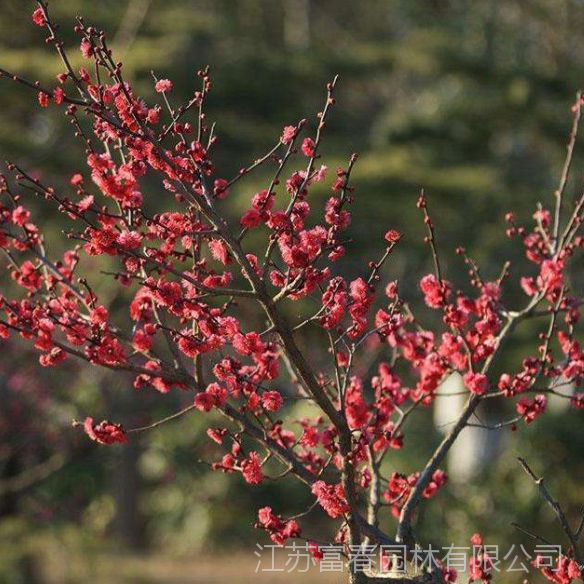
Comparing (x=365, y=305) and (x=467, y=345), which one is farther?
(x=467, y=345)

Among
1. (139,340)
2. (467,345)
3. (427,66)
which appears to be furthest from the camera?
(427,66)

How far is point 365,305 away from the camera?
3.18 meters

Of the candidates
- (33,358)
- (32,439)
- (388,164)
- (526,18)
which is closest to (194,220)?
(32,439)

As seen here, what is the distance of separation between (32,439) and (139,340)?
21.6ft

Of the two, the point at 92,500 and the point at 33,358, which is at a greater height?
the point at 33,358

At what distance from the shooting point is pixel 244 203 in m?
13.0

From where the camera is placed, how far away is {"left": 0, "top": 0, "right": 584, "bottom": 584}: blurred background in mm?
10562

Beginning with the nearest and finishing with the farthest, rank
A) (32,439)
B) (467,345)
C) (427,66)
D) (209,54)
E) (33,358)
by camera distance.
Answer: (467,345) < (32,439) < (33,358) < (427,66) < (209,54)

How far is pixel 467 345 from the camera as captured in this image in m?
3.77

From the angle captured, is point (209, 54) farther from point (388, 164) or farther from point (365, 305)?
point (365, 305)

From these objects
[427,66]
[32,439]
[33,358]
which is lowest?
[32,439]

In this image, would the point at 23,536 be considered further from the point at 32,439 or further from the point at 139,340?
the point at 139,340

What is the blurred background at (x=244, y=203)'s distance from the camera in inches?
416

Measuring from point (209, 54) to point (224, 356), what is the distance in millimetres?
12462
